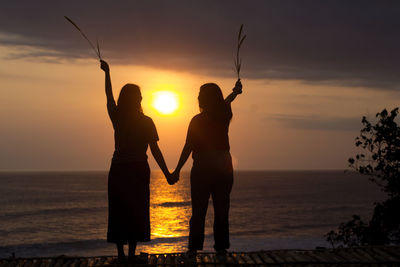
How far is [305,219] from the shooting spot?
2665 inches

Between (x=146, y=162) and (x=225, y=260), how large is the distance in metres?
1.84

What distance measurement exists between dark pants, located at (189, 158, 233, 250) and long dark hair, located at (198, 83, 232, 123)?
2.56 ft

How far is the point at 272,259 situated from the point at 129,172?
2567 millimetres

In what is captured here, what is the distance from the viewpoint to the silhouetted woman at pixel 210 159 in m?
6.86

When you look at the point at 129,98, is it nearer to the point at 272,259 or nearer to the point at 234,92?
the point at 234,92

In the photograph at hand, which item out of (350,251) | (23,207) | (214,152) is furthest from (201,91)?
(23,207)

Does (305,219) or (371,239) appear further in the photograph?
(305,219)

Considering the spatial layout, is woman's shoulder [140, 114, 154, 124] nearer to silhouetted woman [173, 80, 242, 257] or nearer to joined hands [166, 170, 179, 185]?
silhouetted woman [173, 80, 242, 257]

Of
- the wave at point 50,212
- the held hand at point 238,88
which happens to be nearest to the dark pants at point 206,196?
the held hand at point 238,88

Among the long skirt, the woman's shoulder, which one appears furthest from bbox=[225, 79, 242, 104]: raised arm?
the long skirt

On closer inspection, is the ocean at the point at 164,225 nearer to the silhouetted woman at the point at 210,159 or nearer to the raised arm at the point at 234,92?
the silhouetted woman at the point at 210,159

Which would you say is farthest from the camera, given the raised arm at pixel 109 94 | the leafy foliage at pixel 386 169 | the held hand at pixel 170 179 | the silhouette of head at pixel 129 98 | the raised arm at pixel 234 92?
the leafy foliage at pixel 386 169

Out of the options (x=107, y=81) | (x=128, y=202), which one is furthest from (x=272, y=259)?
(x=107, y=81)

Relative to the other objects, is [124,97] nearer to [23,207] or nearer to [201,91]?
[201,91]
